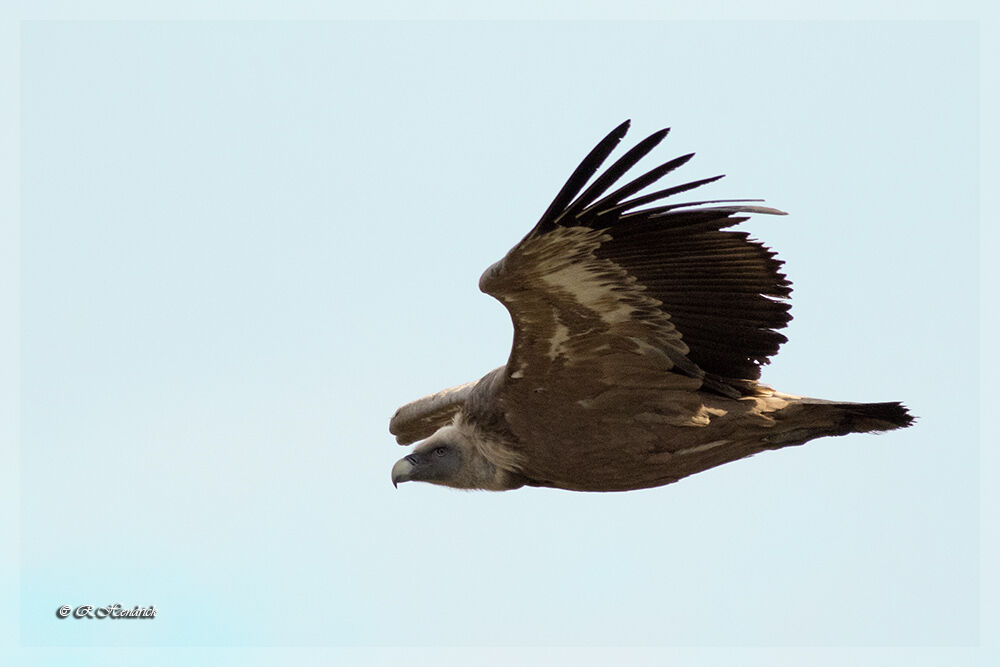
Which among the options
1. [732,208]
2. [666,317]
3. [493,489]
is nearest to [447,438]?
[493,489]

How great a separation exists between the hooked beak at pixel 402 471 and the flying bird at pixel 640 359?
2.23ft

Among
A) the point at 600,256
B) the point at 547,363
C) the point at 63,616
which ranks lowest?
the point at 63,616

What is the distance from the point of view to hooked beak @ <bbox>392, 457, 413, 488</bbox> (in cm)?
1056

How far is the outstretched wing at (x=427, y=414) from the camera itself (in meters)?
11.0

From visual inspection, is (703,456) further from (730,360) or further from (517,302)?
(517,302)

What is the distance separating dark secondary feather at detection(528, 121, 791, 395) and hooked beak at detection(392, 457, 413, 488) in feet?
7.40

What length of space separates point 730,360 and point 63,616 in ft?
19.2

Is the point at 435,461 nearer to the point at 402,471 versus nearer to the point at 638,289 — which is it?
the point at 402,471

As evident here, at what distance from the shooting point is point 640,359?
9.32 meters

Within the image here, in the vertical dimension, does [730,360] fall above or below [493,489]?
above

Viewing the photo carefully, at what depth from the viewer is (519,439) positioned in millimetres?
9742

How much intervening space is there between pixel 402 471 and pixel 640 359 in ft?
7.04

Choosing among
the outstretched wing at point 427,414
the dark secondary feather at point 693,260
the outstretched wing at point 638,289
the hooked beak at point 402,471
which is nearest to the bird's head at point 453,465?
the hooked beak at point 402,471

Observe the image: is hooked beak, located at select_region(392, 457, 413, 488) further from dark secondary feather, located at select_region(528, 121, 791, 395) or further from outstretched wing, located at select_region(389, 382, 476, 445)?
dark secondary feather, located at select_region(528, 121, 791, 395)
